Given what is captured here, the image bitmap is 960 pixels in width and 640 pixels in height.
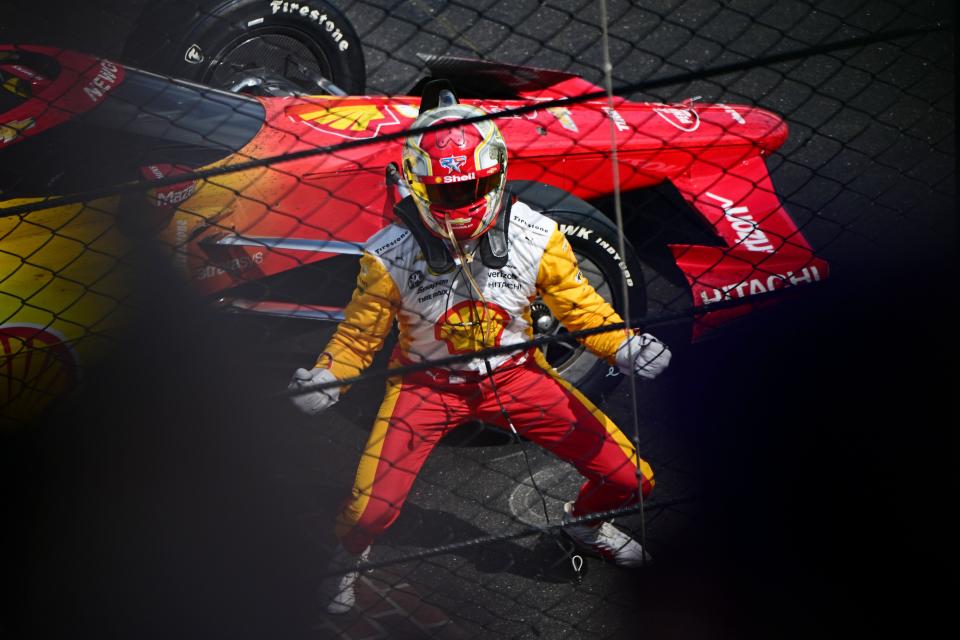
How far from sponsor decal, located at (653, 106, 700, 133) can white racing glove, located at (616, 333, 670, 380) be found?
1.20 meters

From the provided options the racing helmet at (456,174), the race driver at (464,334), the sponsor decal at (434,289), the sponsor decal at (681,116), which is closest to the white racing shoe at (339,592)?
the race driver at (464,334)

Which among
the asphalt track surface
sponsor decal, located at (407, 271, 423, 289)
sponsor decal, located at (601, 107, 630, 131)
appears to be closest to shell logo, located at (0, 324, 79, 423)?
the asphalt track surface

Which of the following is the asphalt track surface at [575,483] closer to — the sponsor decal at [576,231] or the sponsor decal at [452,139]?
the sponsor decal at [576,231]

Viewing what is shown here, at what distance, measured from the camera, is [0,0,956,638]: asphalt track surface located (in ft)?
6.75

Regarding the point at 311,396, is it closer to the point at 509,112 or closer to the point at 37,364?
the point at 37,364

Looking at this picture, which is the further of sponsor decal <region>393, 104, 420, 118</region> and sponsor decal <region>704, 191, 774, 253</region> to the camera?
sponsor decal <region>393, 104, 420, 118</region>

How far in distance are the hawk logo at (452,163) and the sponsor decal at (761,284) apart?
107cm

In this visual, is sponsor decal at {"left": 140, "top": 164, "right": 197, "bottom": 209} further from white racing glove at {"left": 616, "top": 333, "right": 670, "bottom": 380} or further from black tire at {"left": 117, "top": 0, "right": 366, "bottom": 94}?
white racing glove at {"left": 616, "top": 333, "right": 670, "bottom": 380}

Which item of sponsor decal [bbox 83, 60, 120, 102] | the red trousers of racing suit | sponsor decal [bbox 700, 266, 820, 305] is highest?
sponsor decal [bbox 83, 60, 120, 102]

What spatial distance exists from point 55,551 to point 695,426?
2028 mm

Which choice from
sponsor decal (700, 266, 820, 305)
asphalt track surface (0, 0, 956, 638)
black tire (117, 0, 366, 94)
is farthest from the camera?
black tire (117, 0, 366, 94)

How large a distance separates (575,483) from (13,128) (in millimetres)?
2119

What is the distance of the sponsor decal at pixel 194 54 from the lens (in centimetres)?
403

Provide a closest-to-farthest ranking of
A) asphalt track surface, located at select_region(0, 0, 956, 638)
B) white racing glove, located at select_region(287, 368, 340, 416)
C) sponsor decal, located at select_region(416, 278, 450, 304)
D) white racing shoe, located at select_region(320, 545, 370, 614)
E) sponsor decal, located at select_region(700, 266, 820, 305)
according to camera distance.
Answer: asphalt track surface, located at select_region(0, 0, 956, 638)
white racing glove, located at select_region(287, 368, 340, 416)
sponsor decal, located at select_region(416, 278, 450, 304)
white racing shoe, located at select_region(320, 545, 370, 614)
sponsor decal, located at select_region(700, 266, 820, 305)
